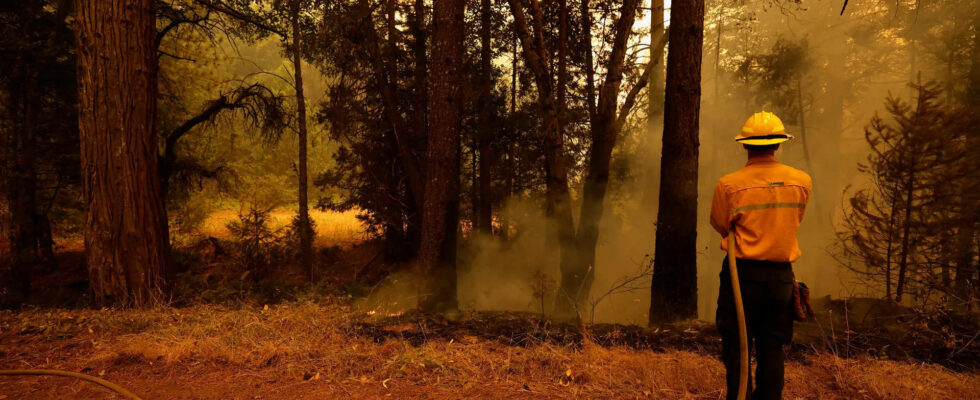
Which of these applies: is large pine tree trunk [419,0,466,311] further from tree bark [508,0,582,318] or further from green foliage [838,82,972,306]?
green foliage [838,82,972,306]

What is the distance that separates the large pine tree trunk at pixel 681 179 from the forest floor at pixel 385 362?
1329 mm

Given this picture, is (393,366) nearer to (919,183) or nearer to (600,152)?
(600,152)

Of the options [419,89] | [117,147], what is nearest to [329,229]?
[419,89]

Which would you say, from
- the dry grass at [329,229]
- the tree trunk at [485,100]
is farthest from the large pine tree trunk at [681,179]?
the dry grass at [329,229]

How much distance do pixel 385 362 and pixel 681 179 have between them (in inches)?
194

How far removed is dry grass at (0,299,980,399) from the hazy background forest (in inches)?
9.9

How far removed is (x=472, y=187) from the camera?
19.4 m

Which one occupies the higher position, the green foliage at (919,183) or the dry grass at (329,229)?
the green foliage at (919,183)

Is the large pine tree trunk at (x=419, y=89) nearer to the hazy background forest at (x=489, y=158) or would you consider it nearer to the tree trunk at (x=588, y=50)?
the hazy background forest at (x=489, y=158)

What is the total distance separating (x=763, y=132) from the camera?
3.12m

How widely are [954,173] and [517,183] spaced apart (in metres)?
12.6

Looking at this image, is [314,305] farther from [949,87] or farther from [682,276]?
[949,87]

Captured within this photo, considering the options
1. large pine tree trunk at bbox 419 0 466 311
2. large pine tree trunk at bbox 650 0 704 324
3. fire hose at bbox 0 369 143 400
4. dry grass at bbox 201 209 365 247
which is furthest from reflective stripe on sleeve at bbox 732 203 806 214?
dry grass at bbox 201 209 365 247

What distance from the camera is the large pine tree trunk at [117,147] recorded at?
6.21 metres
